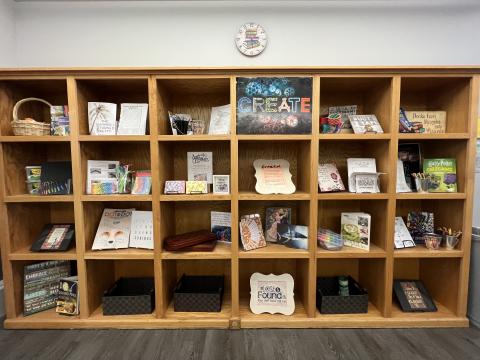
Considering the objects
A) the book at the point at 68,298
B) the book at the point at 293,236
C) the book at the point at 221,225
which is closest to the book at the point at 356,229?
the book at the point at 293,236

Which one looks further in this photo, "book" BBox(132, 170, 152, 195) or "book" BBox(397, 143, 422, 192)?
"book" BBox(397, 143, 422, 192)

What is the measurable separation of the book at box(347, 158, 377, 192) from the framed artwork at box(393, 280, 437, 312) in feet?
2.90

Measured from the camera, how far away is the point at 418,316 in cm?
170

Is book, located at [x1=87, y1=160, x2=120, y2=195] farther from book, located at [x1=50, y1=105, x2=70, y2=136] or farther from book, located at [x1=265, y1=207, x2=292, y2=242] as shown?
book, located at [x1=265, y1=207, x2=292, y2=242]

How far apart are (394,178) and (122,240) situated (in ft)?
6.49

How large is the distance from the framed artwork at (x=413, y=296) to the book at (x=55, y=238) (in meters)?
2.50

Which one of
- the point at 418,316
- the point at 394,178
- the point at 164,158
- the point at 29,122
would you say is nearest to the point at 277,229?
the point at 394,178

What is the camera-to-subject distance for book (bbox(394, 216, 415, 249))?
5.70ft

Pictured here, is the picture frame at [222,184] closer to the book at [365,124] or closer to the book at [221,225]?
the book at [221,225]

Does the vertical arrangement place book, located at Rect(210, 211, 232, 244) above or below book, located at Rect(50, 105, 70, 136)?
below

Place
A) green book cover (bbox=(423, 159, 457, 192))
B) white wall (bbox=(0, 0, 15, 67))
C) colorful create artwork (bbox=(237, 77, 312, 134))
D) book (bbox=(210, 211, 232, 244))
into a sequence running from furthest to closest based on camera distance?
book (bbox=(210, 211, 232, 244))
white wall (bbox=(0, 0, 15, 67))
green book cover (bbox=(423, 159, 457, 192))
colorful create artwork (bbox=(237, 77, 312, 134))

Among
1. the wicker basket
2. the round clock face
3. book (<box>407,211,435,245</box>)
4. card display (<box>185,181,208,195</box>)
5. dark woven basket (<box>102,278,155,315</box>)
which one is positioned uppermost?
the round clock face

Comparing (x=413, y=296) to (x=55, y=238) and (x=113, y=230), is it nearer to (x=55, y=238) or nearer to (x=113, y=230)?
(x=113, y=230)

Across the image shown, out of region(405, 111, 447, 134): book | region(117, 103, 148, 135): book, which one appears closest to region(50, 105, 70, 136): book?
region(117, 103, 148, 135): book
